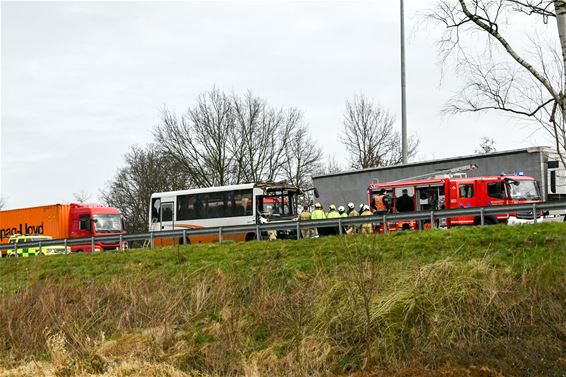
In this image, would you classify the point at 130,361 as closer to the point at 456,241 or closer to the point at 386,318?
the point at 386,318

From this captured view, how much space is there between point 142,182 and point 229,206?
3032 cm

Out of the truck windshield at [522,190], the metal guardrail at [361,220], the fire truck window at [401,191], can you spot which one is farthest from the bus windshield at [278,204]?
the truck windshield at [522,190]

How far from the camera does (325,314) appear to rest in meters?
10.5

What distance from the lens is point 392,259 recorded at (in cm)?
1251

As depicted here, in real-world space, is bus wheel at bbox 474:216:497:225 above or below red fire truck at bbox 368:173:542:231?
below

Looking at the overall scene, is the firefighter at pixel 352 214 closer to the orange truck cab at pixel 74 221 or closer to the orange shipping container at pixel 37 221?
the orange truck cab at pixel 74 221

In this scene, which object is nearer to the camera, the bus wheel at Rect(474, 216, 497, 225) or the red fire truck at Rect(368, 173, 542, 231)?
the bus wheel at Rect(474, 216, 497, 225)

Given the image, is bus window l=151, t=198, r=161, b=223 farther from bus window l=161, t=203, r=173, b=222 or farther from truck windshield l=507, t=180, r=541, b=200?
truck windshield l=507, t=180, r=541, b=200

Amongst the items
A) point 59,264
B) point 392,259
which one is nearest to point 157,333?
point 392,259

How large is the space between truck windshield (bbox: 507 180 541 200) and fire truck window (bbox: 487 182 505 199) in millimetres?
222

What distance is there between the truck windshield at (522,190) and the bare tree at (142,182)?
1197 inches

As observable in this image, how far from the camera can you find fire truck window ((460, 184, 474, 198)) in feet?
76.4

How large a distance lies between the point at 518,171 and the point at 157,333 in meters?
17.5

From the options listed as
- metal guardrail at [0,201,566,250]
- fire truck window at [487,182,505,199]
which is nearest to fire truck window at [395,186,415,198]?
fire truck window at [487,182,505,199]
